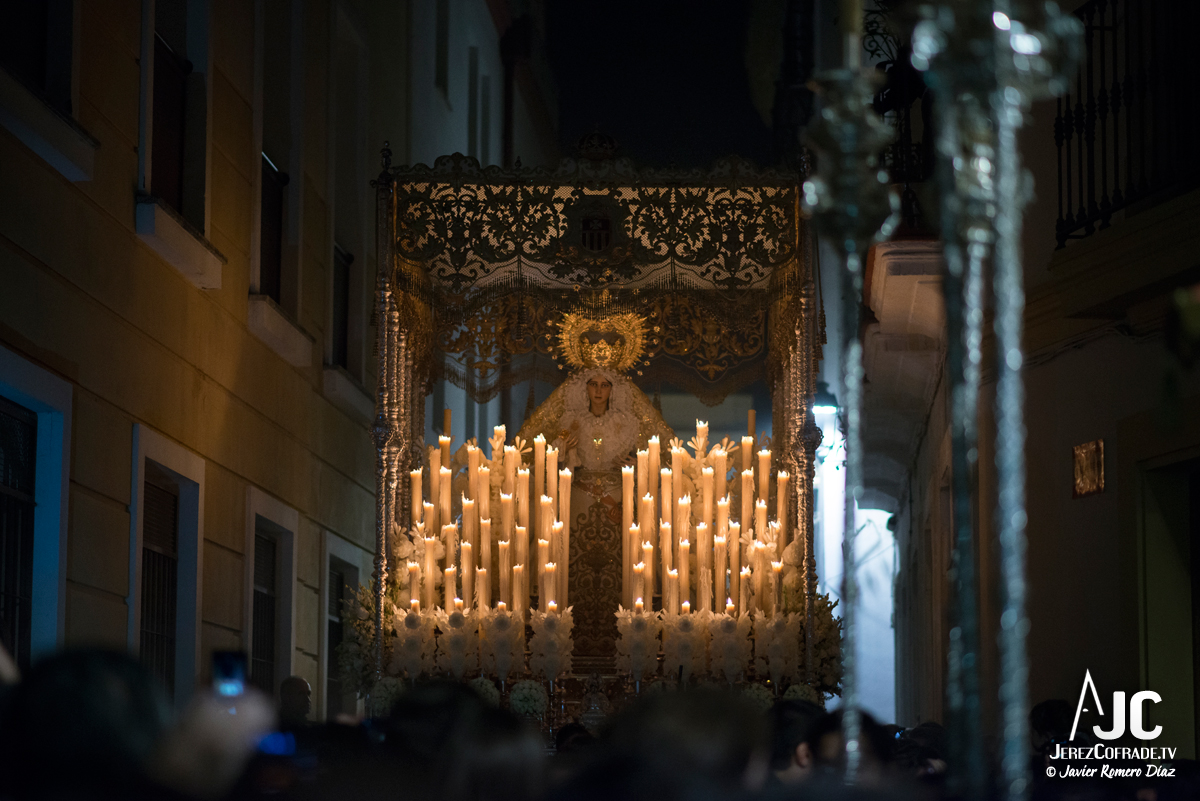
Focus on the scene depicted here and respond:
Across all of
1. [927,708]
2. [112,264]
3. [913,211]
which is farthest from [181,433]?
[927,708]

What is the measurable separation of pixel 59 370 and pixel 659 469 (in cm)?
309

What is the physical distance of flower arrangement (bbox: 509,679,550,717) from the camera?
23.4ft

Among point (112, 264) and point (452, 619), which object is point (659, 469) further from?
point (112, 264)

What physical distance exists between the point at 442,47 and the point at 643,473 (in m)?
7.57

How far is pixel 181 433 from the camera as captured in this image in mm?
7418

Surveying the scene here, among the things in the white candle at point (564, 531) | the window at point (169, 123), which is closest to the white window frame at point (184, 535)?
the window at point (169, 123)

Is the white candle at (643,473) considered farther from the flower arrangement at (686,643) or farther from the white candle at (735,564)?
the flower arrangement at (686,643)

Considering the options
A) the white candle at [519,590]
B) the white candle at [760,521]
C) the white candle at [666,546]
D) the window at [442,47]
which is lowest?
the white candle at [519,590]

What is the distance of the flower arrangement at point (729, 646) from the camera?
725 cm

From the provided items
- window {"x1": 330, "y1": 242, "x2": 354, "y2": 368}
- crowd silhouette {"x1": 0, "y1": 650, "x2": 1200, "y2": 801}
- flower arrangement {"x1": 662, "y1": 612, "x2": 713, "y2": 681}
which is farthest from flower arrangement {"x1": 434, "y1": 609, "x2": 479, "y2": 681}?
crowd silhouette {"x1": 0, "y1": 650, "x2": 1200, "y2": 801}

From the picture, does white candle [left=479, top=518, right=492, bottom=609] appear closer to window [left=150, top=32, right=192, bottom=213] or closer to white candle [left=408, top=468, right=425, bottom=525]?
white candle [left=408, top=468, right=425, bottom=525]

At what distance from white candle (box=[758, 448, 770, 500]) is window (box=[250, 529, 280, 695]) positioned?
304cm

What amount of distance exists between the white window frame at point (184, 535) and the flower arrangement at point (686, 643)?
2.19 m

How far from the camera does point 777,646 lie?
7.32 m
